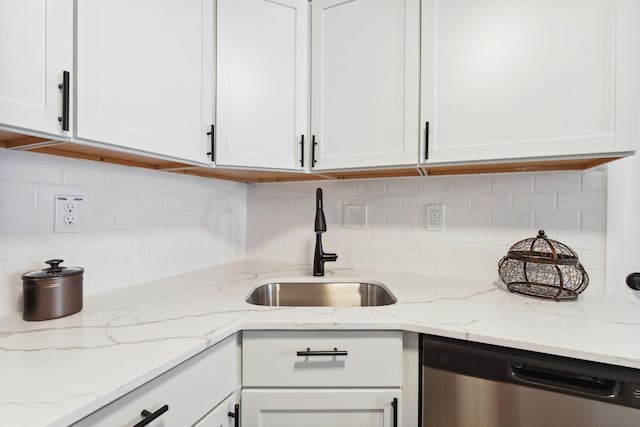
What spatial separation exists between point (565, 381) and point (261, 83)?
1389 millimetres

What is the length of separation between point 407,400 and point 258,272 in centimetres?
89

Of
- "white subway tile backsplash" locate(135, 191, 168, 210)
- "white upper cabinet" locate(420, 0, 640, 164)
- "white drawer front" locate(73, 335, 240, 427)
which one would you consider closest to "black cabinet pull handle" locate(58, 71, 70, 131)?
"white subway tile backsplash" locate(135, 191, 168, 210)

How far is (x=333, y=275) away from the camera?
154cm

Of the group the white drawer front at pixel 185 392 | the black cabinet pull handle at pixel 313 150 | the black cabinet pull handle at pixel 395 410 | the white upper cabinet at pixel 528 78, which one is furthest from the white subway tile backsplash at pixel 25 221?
the white upper cabinet at pixel 528 78

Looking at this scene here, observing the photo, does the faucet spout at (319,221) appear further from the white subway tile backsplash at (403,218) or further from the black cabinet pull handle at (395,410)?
the black cabinet pull handle at (395,410)

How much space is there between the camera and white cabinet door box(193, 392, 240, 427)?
2.71 ft

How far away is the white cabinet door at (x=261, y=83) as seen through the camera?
1.27m

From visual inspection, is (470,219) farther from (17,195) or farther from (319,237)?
(17,195)

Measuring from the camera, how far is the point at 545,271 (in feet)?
3.91

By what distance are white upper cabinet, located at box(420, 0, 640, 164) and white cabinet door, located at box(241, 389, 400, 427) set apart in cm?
85

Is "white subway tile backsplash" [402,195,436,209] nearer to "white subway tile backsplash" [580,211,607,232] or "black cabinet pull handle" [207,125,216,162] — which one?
"white subway tile backsplash" [580,211,607,232]

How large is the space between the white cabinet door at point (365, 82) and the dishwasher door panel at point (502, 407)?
30.3 inches

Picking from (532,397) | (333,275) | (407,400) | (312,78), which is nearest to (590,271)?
(532,397)

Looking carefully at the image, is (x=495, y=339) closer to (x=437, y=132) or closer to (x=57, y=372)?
(x=437, y=132)
